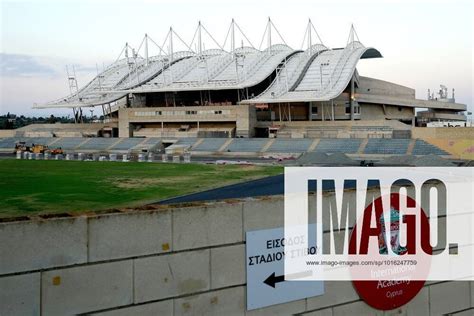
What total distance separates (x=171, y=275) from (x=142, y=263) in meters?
0.62

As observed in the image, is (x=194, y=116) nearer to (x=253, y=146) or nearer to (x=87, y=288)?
(x=253, y=146)

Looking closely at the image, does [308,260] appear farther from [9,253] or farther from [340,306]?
[9,253]

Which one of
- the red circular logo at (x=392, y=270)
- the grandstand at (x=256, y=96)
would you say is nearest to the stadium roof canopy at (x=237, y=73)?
the grandstand at (x=256, y=96)

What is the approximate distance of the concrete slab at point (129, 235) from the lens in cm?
952

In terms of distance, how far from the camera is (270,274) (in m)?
11.3

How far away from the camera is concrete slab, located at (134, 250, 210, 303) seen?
990 cm

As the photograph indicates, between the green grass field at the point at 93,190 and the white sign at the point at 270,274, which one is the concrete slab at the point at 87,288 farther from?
the green grass field at the point at 93,190

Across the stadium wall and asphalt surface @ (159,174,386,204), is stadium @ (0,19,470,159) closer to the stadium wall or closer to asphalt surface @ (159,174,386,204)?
the stadium wall

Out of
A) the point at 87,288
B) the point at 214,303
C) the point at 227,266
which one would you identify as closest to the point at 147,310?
the point at 87,288

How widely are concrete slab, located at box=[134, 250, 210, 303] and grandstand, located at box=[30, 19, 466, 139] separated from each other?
7838 cm

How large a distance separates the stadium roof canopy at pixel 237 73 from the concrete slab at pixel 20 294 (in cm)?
8439

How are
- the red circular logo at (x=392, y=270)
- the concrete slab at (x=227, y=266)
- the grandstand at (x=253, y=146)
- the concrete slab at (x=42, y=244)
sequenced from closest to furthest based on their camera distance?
the concrete slab at (x=42, y=244)
the concrete slab at (x=227, y=266)
the red circular logo at (x=392, y=270)
the grandstand at (x=253, y=146)

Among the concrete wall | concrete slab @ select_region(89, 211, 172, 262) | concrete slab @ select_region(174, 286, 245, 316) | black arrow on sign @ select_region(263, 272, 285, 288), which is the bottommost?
concrete slab @ select_region(174, 286, 245, 316)

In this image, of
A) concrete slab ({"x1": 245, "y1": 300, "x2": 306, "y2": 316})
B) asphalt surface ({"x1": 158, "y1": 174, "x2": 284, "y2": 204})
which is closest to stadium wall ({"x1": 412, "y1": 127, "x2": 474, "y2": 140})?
asphalt surface ({"x1": 158, "y1": 174, "x2": 284, "y2": 204})
